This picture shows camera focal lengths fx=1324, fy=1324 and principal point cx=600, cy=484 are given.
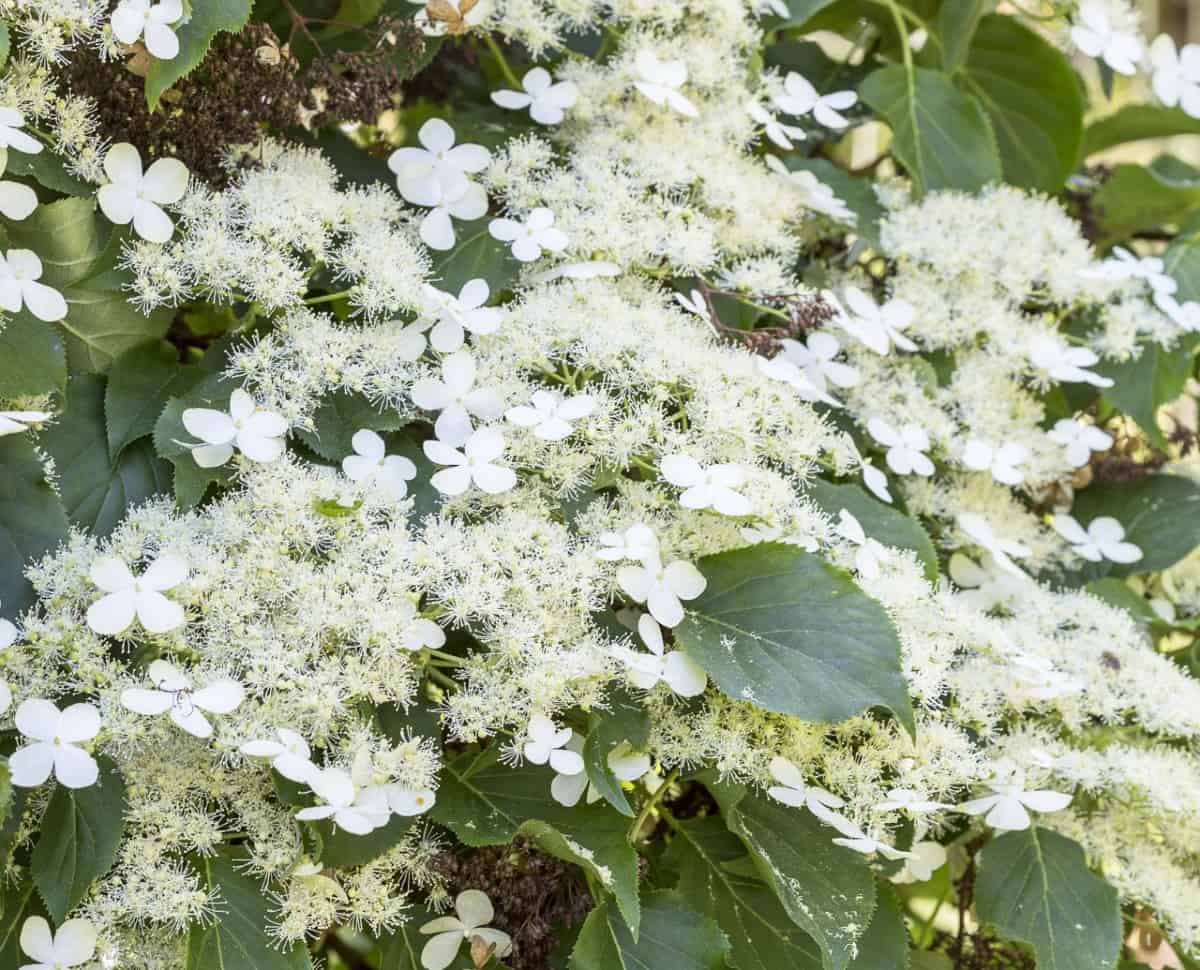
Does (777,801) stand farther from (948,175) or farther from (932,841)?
(948,175)

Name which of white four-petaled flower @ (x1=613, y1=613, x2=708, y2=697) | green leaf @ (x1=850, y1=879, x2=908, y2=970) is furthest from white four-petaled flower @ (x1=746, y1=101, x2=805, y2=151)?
green leaf @ (x1=850, y1=879, x2=908, y2=970)

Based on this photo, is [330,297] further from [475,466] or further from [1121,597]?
[1121,597]

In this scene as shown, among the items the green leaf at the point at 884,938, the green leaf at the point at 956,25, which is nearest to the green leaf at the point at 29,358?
the green leaf at the point at 884,938

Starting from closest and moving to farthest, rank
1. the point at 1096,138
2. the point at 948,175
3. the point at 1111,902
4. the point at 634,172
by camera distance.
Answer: the point at 1111,902 < the point at 634,172 < the point at 948,175 < the point at 1096,138

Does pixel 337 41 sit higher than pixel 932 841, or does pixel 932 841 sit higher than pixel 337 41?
pixel 337 41

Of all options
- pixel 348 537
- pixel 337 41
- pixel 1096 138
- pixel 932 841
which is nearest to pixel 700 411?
pixel 348 537

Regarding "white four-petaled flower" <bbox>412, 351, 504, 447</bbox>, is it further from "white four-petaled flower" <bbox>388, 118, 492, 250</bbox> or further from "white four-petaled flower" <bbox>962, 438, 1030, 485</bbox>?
"white four-petaled flower" <bbox>962, 438, 1030, 485</bbox>

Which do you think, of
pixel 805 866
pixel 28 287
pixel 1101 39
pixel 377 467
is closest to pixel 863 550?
pixel 805 866
